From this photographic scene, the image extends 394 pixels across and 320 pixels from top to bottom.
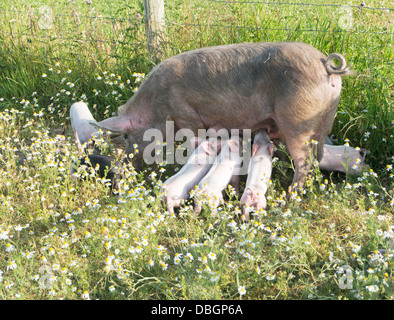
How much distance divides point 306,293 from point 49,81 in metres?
4.21

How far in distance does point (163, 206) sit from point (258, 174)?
30.8 inches

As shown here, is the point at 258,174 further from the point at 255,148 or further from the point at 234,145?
the point at 234,145

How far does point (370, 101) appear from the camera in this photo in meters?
A: 4.36

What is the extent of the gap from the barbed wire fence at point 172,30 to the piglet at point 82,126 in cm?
83

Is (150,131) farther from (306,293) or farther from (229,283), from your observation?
(306,293)

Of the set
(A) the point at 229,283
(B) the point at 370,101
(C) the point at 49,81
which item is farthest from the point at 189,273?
(C) the point at 49,81

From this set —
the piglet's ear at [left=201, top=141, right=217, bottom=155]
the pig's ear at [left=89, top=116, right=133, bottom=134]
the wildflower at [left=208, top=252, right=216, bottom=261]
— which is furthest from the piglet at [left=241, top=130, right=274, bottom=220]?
the pig's ear at [left=89, top=116, right=133, bottom=134]

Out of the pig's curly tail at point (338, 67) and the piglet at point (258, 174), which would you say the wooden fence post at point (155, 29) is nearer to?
the piglet at point (258, 174)

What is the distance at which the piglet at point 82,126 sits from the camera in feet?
15.6

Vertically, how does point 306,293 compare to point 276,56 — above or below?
below

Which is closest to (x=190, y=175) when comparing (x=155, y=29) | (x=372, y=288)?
(x=372, y=288)

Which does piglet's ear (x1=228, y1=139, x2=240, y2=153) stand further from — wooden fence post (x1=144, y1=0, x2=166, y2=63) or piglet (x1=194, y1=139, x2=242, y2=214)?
wooden fence post (x1=144, y1=0, x2=166, y2=63)

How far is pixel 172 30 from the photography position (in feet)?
17.5

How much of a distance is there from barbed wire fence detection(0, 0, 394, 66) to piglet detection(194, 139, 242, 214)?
147 cm
